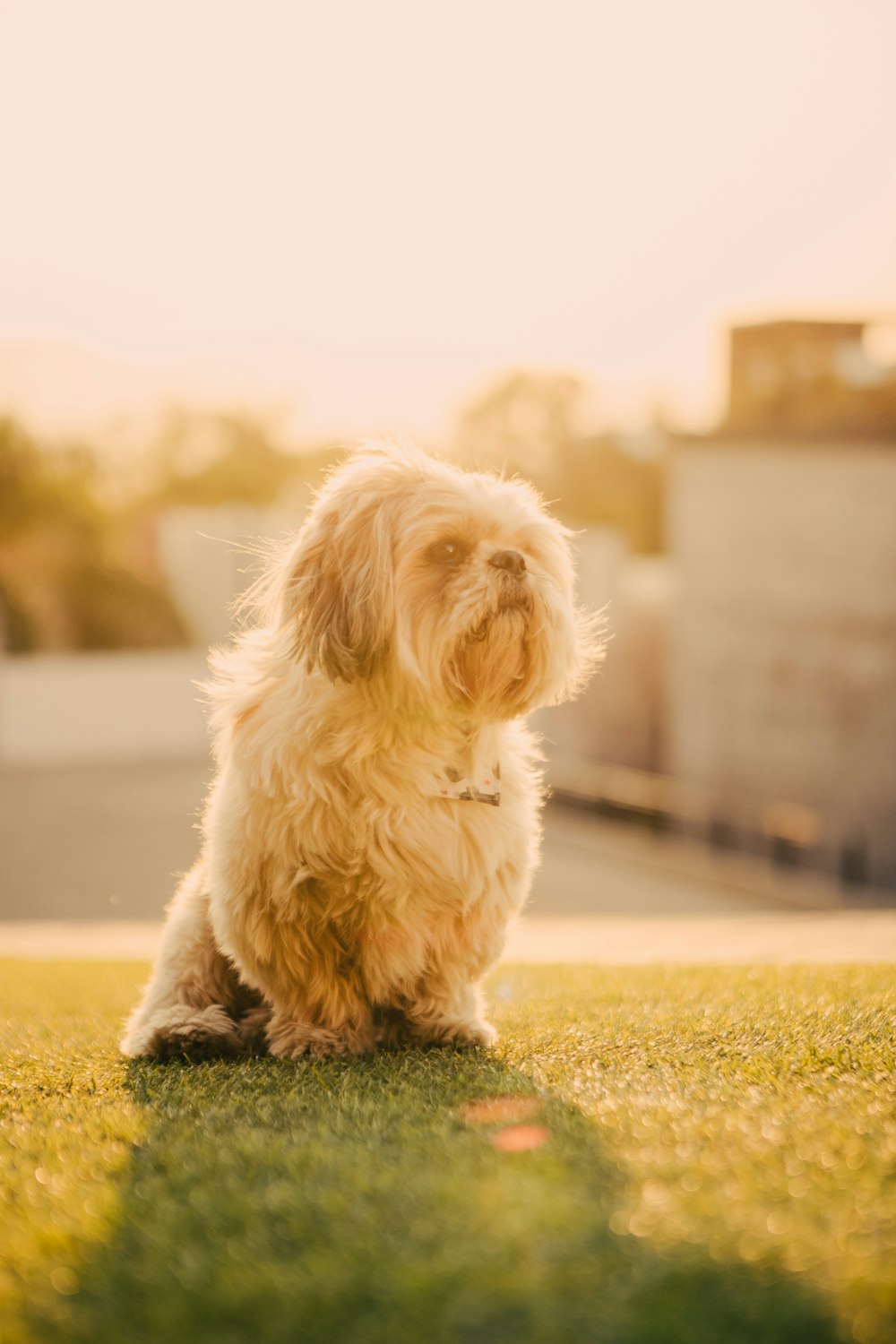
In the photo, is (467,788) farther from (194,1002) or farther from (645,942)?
(645,942)

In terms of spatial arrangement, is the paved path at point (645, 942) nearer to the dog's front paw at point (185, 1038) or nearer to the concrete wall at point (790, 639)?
the dog's front paw at point (185, 1038)

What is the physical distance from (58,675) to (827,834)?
15654 millimetres

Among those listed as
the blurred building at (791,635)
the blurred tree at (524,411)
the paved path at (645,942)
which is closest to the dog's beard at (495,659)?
the paved path at (645,942)

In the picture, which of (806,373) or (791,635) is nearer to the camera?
(791,635)

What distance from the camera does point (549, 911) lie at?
1410 centimetres

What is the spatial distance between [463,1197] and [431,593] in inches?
66.1

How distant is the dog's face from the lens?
321 centimetres

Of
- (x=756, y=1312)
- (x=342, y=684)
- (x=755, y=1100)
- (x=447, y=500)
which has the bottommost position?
(x=755, y=1100)

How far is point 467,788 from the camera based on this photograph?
10.9ft

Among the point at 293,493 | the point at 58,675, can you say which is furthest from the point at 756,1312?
the point at 293,493

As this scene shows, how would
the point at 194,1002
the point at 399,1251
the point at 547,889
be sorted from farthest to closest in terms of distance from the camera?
the point at 547,889, the point at 194,1002, the point at 399,1251

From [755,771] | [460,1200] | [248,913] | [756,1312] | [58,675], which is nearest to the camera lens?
[756,1312]

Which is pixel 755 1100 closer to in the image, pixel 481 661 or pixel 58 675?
pixel 481 661

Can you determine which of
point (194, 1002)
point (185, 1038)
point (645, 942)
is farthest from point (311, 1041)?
point (645, 942)
